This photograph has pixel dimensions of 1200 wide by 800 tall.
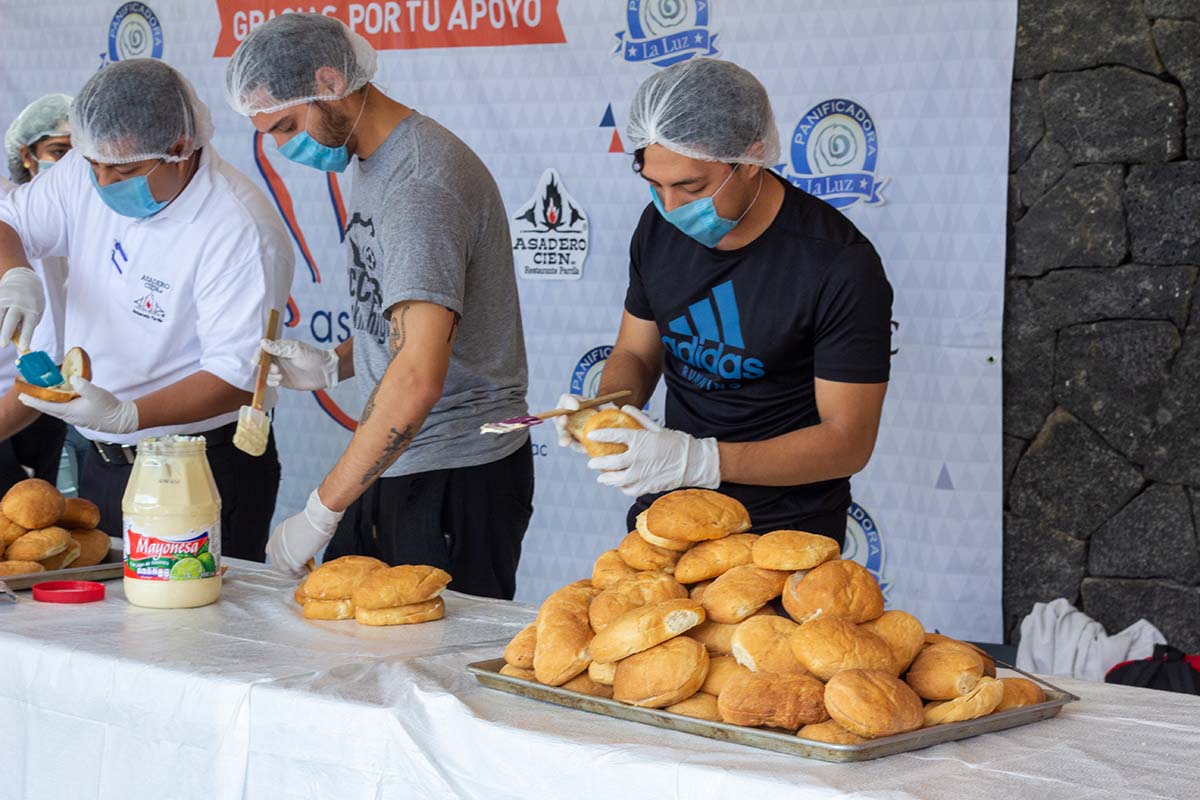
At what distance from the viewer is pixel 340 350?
8.48 ft

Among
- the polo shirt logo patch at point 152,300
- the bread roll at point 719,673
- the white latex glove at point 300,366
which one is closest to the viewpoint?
the bread roll at point 719,673

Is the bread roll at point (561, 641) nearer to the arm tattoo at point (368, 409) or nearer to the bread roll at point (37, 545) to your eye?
the arm tattoo at point (368, 409)

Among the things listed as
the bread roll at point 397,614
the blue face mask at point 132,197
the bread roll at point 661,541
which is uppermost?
the blue face mask at point 132,197

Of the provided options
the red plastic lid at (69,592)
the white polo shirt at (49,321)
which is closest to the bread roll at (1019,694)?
the red plastic lid at (69,592)

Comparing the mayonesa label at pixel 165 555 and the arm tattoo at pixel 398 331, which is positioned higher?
the arm tattoo at pixel 398 331

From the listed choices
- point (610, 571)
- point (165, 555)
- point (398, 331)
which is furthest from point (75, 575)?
point (610, 571)

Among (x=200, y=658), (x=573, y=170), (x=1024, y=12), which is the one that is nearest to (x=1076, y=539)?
(x=1024, y=12)

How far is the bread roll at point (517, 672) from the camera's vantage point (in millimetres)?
1378

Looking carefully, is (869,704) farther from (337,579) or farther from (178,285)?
(178,285)

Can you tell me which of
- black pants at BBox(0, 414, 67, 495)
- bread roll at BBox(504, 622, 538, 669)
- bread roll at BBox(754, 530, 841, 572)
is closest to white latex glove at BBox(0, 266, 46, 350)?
black pants at BBox(0, 414, 67, 495)

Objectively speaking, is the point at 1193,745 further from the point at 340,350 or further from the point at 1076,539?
the point at 1076,539

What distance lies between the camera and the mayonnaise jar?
1762 mm

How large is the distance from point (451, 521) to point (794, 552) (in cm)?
111

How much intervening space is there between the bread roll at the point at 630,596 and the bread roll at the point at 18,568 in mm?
975
